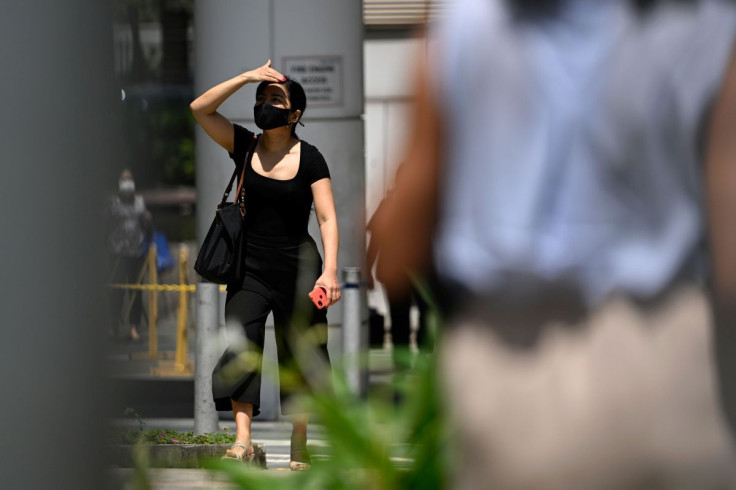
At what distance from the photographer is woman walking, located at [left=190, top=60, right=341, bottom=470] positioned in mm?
5789

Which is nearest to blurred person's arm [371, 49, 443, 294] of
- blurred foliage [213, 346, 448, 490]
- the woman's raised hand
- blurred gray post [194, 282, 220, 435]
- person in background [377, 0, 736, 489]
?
person in background [377, 0, 736, 489]

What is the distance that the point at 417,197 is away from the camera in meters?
2.32

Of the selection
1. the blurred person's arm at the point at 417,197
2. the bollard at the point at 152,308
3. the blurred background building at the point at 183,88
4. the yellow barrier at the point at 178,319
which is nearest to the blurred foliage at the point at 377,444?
the blurred person's arm at the point at 417,197

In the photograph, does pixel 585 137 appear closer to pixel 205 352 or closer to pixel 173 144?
pixel 205 352

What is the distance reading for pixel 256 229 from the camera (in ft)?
19.2

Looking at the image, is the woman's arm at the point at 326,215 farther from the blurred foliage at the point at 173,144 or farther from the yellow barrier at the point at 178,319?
the blurred foliage at the point at 173,144

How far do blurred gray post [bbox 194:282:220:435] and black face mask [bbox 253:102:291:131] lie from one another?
168 cm

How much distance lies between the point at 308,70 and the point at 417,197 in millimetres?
6143

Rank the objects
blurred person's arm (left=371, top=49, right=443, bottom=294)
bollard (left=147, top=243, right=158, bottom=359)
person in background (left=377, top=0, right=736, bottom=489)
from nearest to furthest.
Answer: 1. person in background (left=377, top=0, right=736, bottom=489)
2. blurred person's arm (left=371, top=49, right=443, bottom=294)
3. bollard (left=147, top=243, right=158, bottom=359)

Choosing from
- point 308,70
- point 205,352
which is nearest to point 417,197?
point 205,352

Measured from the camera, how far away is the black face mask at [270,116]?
5.79m

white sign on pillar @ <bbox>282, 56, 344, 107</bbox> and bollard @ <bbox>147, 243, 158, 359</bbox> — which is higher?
white sign on pillar @ <bbox>282, 56, 344, 107</bbox>

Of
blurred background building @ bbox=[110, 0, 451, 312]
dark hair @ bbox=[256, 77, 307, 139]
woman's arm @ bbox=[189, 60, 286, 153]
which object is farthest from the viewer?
dark hair @ bbox=[256, 77, 307, 139]

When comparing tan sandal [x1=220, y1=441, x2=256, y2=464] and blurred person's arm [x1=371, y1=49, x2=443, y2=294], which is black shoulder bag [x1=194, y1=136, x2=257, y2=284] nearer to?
tan sandal [x1=220, y1=441, x2=256, y2=464]
